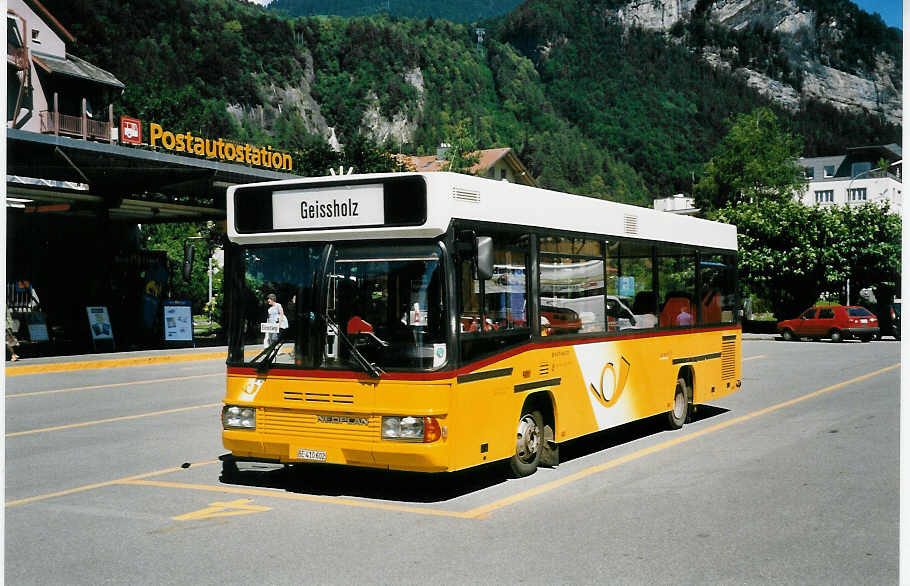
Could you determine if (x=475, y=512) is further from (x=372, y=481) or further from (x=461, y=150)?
(x=461, y=150)

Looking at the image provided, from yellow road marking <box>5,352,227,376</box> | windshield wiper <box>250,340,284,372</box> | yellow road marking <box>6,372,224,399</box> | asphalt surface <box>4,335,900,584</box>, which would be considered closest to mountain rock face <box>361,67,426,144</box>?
yellow road marking <box>5,352,227,376</box>

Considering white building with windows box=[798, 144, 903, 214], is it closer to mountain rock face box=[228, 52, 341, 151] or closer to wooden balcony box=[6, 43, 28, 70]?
mountain rock face box=[228, 52, 341, 151]

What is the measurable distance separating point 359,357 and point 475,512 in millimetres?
1507

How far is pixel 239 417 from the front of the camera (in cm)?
863

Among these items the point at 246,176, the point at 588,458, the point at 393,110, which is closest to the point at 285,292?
the point at 588,458

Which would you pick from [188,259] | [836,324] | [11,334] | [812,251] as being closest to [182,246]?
[11,334]

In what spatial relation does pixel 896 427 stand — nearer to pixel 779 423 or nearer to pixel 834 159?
pixel 779 423

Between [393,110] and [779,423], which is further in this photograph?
[393,110]

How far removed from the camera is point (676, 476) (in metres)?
9.31

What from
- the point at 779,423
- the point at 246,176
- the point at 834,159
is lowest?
the point at 779,423

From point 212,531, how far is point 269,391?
5.36 ft

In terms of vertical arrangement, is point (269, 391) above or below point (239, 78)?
below

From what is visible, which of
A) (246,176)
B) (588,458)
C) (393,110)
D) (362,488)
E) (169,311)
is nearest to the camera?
(362,488)

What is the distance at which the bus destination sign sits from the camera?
27.0 feet
